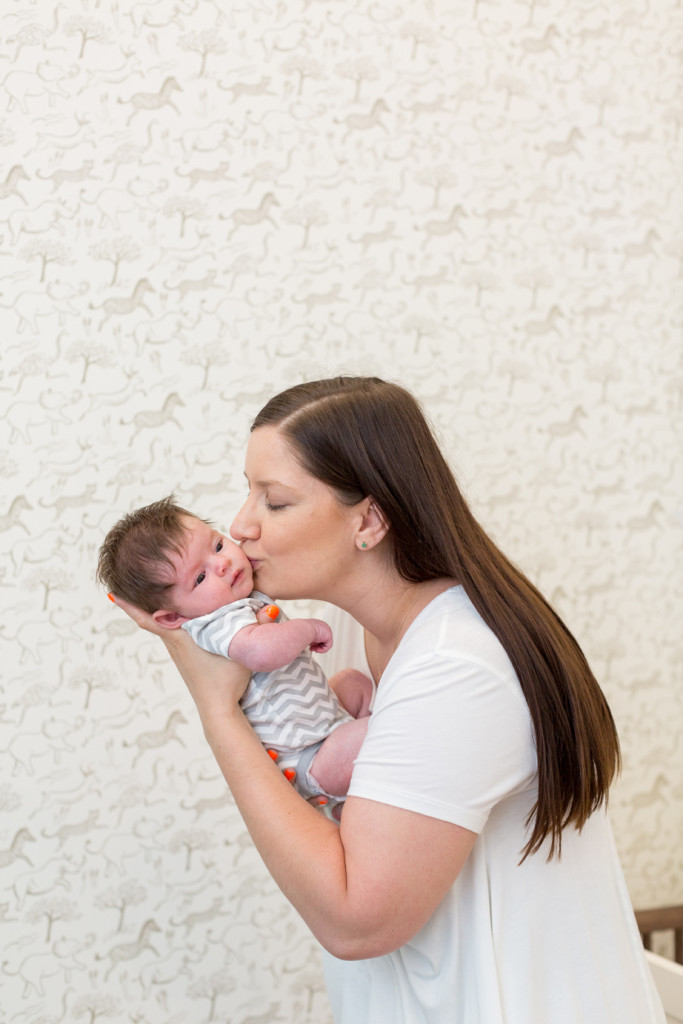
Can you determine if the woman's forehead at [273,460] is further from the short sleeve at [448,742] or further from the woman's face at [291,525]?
the short sleeve at [448,742]

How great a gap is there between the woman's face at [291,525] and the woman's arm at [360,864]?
1.04 ft

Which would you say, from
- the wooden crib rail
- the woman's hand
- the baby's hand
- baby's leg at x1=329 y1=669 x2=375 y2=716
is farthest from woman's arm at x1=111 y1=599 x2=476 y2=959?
the wooden crib rail

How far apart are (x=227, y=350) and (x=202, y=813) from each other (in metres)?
1.05

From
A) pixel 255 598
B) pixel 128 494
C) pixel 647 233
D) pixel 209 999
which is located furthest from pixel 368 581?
pixel 647 233

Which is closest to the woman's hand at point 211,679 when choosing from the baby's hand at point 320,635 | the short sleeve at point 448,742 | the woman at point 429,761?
the woman at point 429,761

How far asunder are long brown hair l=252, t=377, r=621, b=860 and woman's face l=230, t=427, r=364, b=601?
0.08 feet

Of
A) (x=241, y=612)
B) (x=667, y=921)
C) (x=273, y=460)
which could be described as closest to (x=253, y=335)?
(x=273, y=460)

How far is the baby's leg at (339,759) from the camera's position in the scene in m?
1.32

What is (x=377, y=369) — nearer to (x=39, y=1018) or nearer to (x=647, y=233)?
(x=647, y=233)

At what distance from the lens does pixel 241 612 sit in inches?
50.6

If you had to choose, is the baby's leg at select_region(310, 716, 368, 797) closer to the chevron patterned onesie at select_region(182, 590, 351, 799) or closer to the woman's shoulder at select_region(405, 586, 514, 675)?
the chevron patterned onesie at select_region(182, 590, 351, 799)

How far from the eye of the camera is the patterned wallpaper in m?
1.97

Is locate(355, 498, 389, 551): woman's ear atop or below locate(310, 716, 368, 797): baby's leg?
atop

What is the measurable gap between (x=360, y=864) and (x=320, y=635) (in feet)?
1.26
